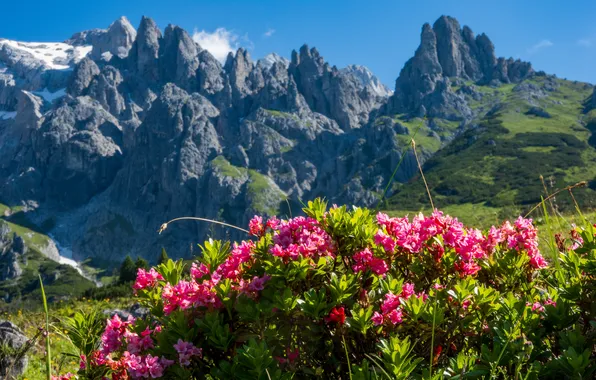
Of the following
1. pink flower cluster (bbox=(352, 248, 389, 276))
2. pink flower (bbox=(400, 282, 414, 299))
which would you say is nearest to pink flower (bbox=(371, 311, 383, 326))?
pink flower (bbox=(400, 282, 414, 299))

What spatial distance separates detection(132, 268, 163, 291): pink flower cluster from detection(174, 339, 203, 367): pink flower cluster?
87cm

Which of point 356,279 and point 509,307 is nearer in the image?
point 509,307

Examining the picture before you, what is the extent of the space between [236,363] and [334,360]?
75 cm

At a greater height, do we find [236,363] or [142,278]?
[142,278]

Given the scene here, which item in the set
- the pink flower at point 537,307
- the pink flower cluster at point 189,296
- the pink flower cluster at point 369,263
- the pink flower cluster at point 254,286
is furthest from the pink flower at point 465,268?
the pink flower cluster at point 189,296

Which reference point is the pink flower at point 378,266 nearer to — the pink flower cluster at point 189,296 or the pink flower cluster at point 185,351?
the pink flower cluster at point 189,296

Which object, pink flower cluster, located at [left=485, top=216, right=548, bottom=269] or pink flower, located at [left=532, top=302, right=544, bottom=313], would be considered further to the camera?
pink flower cluster, located at [left=485, top=216, right=548, bottom=269]

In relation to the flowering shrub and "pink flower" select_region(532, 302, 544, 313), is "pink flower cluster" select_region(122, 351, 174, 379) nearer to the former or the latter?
the flowering shrub

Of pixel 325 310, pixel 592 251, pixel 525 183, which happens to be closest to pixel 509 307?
pixel 592 251

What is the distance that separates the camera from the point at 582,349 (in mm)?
2719

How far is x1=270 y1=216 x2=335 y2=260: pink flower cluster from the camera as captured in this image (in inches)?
131

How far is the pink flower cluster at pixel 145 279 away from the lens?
3.77 metres

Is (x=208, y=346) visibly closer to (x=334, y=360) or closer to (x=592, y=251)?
(x=334, y=360)

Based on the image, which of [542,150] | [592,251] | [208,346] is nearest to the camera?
[592,251]
